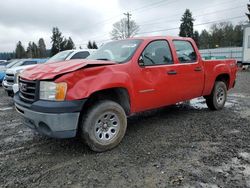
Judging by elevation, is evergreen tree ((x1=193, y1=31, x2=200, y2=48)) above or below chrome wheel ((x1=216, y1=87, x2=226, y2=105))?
above

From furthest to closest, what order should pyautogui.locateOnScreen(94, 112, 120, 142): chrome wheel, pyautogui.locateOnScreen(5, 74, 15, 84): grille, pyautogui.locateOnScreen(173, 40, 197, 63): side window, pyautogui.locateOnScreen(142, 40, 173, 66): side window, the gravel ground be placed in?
pyautogui.locateOnScreen(5, 74, 15, 84): grille, pyautogui.locateOnScreen(173, 40, 197, 63): side window, pyautogui.locateOnScreen(142, 40, 173, 66): side window, pyautogui.locateOnScreen(94, 112, 120, 142): chrome wheel, the gravel ground

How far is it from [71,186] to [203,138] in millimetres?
2683

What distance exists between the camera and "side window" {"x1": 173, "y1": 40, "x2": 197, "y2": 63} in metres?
5.91

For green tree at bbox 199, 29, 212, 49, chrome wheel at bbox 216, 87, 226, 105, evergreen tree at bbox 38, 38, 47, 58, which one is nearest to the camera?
chrome wheel at bbox 216, 87, 226, 105

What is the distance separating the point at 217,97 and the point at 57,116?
4.68m

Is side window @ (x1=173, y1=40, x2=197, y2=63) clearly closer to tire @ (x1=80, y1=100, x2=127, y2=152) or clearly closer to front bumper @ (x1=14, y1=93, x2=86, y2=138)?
tire @ (x1=80, y1=100, x2=127, y2=152)

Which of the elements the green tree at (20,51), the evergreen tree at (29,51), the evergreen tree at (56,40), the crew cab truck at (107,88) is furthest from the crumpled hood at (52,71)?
the green tree at (20,51)

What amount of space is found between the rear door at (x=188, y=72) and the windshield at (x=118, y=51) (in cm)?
107

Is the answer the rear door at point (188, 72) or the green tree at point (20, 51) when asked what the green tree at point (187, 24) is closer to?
the green tree at point (20, 51)

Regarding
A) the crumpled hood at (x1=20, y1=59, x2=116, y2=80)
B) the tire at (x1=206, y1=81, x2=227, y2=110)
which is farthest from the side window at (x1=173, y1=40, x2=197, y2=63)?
the crumpled hood at (x1=20, y1=59, x2=116, y2=80)

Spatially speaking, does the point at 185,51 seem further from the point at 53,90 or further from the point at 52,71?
A: the point at 53,90

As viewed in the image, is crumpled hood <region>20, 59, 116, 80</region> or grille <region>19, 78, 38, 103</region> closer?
crumpled hood <region>20, 59, 116, 80</region>

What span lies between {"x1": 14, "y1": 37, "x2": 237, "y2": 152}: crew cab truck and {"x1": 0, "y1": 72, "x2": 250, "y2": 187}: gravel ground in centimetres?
45

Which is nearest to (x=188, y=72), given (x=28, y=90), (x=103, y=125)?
(x=103, y=125)
